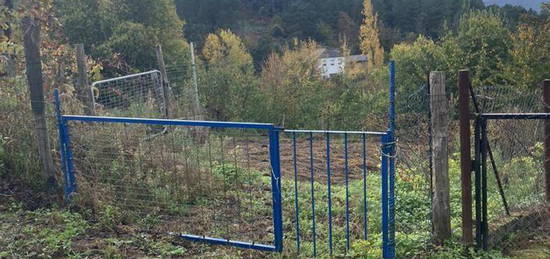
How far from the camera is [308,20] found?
60.3 m

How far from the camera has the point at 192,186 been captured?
19.0ft

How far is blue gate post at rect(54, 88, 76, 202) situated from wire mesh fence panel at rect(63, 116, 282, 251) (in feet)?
0.26

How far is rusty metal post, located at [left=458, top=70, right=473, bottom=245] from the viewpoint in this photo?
445cm

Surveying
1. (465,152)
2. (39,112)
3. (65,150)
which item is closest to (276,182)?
(465,152)

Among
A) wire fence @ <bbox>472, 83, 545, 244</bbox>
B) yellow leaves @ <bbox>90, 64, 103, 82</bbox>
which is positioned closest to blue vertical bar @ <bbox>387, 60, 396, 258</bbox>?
wire fence @ <bbox>472, 83, 545, 244</bbox>

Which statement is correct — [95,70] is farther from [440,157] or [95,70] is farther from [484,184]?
[484,184]

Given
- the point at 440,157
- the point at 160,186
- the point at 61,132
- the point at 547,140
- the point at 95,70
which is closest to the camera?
the point at 440,157

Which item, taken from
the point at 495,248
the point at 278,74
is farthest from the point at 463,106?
the point at 278,74

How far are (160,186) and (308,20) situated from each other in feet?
184

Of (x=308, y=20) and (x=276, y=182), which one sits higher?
(x=308, y=20)

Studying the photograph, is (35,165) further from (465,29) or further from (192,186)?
(465,29)

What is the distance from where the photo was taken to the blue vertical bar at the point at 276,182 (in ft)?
14.4

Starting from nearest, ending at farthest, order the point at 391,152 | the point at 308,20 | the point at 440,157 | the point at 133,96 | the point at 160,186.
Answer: the point at 391,152 → the point at 440,157 → the point at 160,186 → the point at 133,96 → the point at 308,20

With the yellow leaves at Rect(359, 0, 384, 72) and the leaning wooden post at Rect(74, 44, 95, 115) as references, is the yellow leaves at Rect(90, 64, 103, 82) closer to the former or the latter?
the leaning wooden post at Rect(74, 44, 95, 115)
